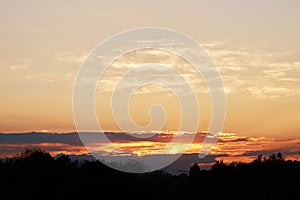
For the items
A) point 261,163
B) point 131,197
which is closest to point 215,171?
point 261,163

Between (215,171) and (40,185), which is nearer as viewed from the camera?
(40,185)

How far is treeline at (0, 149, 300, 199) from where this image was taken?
67438 millimetres

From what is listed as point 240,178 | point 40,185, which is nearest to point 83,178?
point 40,185

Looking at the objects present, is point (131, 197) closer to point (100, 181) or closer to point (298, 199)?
point (100, 181)

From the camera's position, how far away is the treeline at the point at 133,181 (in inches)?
2655

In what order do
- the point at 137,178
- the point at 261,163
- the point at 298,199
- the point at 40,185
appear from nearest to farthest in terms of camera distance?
the point at 40,185
the point at 298,199
the point at 137,178
the point at 261,163

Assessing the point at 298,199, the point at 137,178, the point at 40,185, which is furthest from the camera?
the point at 137,178

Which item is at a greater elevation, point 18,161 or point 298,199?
point 18,161

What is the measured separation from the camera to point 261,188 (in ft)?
250

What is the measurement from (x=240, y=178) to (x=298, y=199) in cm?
1046

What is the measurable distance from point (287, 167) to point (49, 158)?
1195 inches

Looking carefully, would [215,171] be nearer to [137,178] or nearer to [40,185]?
[137,178]

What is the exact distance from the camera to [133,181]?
258 ft

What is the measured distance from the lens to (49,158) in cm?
7575
